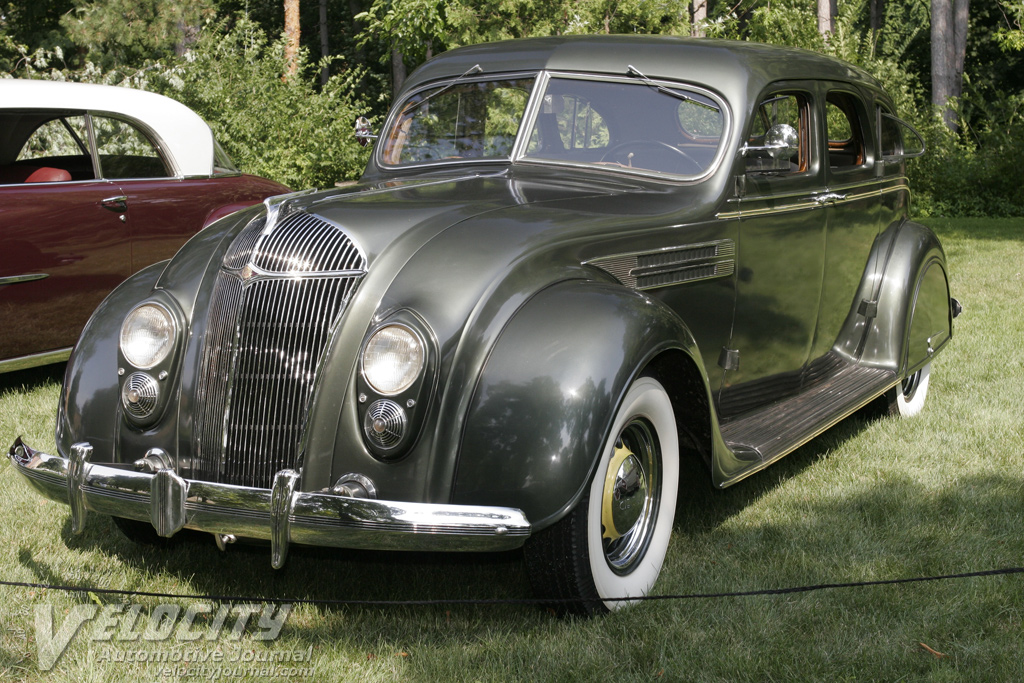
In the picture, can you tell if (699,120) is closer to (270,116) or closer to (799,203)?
(799,203)

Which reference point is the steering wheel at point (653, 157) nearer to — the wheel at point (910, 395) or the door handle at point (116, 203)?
the wheel at point (910, 395)

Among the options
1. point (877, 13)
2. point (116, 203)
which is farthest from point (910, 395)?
point (877, 13)

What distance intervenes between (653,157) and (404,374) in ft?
5.61

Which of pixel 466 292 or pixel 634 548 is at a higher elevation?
pixel 466 292

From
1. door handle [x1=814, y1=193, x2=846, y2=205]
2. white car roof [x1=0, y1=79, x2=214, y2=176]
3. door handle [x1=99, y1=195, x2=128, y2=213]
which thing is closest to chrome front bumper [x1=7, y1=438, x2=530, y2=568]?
door handle [x1=814, y1=193, x2=846, y2=205]

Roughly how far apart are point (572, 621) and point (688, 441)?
0.88 m

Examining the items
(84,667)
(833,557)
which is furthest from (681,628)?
(84,667)

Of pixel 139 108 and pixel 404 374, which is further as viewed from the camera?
pixel 139 108

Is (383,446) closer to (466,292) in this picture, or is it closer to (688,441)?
(466,292)

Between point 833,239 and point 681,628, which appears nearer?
point 681,628

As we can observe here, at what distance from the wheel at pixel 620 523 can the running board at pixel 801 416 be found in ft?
1.06

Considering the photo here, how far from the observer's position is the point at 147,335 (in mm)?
3066

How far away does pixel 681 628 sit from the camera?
2998mm

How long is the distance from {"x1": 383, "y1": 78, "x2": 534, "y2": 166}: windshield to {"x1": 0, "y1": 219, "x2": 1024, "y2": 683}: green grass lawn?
1.76m
